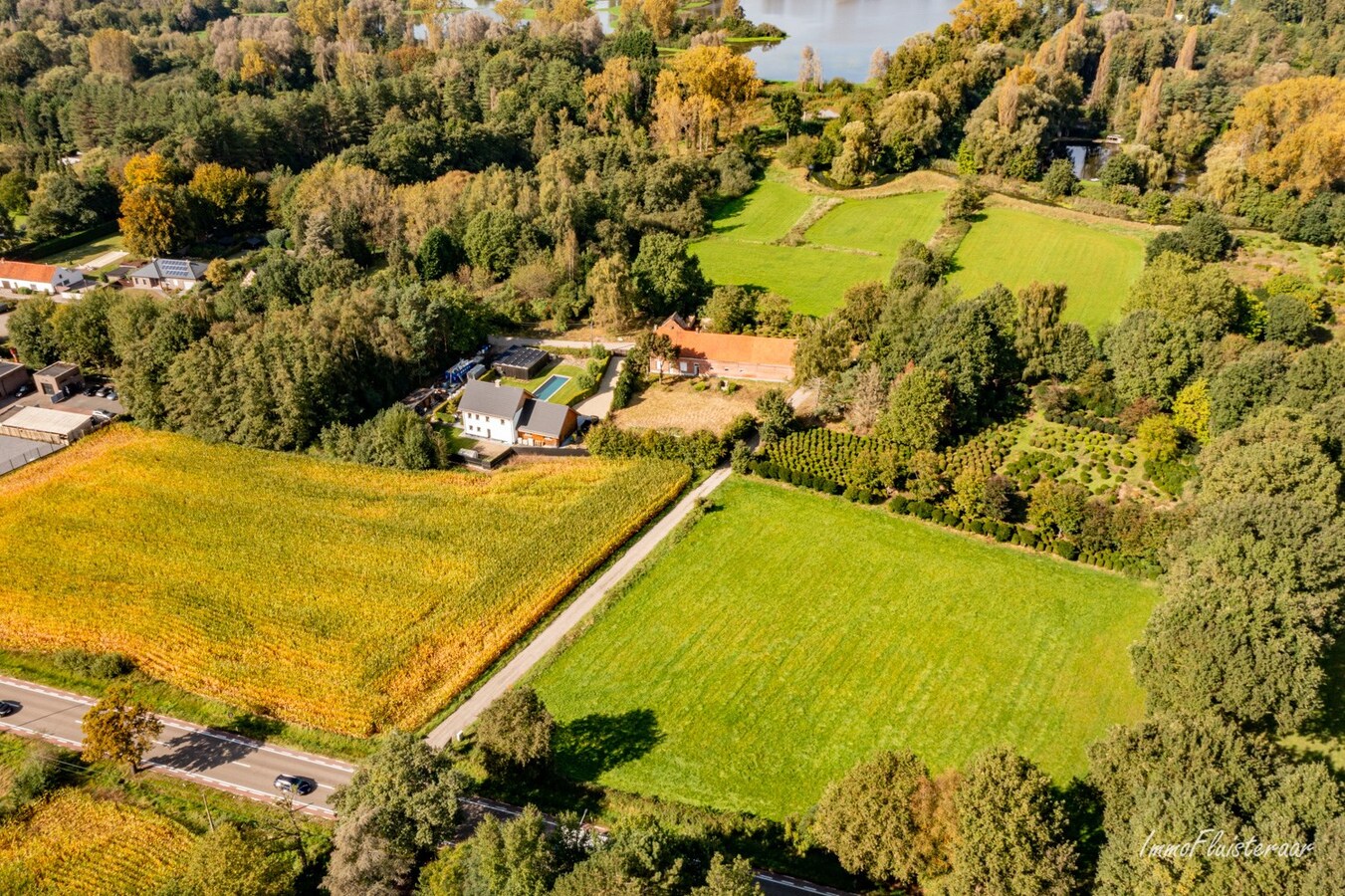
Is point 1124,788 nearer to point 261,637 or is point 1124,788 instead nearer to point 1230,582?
point 1230,582

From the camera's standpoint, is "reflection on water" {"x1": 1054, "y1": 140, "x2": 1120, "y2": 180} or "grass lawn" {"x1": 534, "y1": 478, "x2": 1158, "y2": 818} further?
"reflection on water" {"x1": 1054, "y1": 140, "x2": 1120, "y2": 180}

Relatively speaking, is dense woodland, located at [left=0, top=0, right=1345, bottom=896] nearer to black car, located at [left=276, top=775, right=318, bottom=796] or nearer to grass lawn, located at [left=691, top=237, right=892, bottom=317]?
grass lawn, located at [left=691, top=237, right=892, bottom=317]

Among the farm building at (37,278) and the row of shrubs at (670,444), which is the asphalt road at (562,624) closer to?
the row of shrubs at (670,444)

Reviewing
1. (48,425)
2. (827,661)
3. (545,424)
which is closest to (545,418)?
(545,424)

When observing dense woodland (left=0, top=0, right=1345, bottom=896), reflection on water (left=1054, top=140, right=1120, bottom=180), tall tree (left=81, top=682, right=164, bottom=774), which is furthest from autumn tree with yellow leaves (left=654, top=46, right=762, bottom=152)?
tall tree (left=81, top=682, right=164, bottom=774)

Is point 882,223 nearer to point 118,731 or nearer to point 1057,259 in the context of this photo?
point 1057,259
